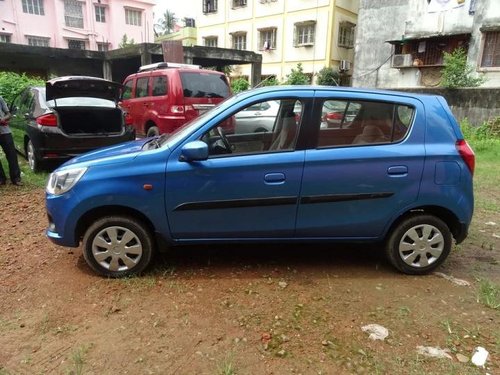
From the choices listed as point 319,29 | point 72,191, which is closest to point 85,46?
point 319,29

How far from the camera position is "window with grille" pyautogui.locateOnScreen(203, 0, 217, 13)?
107ft

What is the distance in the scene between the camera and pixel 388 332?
292 centimetres

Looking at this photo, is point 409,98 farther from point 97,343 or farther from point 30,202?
point 30,202

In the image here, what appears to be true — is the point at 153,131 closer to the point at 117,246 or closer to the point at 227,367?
the point at 117,246

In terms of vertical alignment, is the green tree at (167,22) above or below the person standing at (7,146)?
above

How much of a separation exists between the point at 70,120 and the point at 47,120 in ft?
1.45

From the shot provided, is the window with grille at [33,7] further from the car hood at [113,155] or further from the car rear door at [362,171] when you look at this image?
the car rear door at [362,171]

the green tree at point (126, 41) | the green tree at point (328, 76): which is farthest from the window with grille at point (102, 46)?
the green tree at point (328, 76)

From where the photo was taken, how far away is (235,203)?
11.3ft

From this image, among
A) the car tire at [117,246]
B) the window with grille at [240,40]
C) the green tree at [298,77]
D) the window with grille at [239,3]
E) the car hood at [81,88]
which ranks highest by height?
the window with grille at [239,3]

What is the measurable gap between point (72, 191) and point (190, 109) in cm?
521

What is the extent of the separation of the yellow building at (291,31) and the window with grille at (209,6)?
0.40 meters

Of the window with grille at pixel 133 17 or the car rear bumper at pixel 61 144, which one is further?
the window with grille at pixel 133 17

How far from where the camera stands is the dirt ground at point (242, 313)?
260cm
